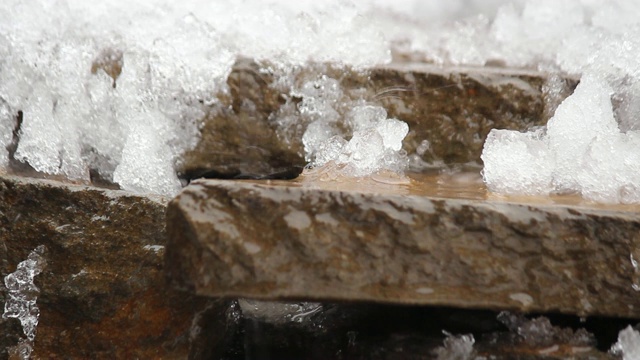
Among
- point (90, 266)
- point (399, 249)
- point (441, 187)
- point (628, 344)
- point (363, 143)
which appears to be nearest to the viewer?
point (399, 249)

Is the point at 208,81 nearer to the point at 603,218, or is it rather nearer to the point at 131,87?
the point at 131,87

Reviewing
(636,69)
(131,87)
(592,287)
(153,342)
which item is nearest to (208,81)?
(131,87)

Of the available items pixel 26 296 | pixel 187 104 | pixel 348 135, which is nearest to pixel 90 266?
pixel 26 296

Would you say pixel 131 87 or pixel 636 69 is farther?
pixel 636 69

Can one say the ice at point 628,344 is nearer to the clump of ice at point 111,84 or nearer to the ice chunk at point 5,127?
the clump of ice at point 111,84

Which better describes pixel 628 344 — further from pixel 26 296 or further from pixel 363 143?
pixel 26 296

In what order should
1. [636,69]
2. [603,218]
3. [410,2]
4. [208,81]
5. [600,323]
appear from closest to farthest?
[603,218], [600,323], [208,81], [636,69], [410,2]

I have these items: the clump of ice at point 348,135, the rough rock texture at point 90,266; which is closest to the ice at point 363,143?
the clump of ice at point 348,135
